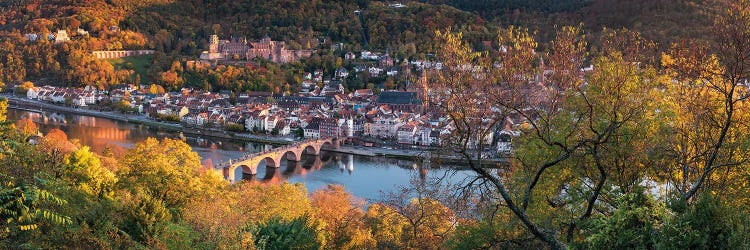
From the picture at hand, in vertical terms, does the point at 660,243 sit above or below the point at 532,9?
below

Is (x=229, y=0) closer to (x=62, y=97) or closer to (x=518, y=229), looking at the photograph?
(x=62, y=97)

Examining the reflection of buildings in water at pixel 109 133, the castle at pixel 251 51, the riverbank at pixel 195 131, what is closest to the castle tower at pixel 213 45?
the castle at pixel 251 51

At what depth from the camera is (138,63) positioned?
35.2 m

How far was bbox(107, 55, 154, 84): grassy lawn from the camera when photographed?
33.2 m

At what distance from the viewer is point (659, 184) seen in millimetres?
3652

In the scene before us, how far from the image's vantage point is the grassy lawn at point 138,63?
109ft

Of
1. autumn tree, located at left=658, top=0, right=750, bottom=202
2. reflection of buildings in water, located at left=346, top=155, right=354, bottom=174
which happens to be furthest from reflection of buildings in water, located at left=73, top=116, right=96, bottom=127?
autumn tree, located at left=658, top=0, right=750, bottom=202

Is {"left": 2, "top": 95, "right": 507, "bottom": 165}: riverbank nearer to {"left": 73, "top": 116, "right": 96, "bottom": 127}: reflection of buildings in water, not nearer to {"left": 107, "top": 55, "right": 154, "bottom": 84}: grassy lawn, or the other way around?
{"left": 73, "top": 116, "right": 96, "bottom": 127}: reflection of buildings in water

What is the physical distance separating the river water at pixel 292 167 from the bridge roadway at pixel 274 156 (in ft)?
0.75

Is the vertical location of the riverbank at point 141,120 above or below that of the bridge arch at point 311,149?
above

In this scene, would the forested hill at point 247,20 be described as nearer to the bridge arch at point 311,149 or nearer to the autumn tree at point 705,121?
the bridge arch at point 311,149

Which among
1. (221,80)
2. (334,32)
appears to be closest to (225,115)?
(221,80)

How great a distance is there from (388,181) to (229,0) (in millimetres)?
36853

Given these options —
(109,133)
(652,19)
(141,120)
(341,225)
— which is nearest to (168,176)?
(341,225)
